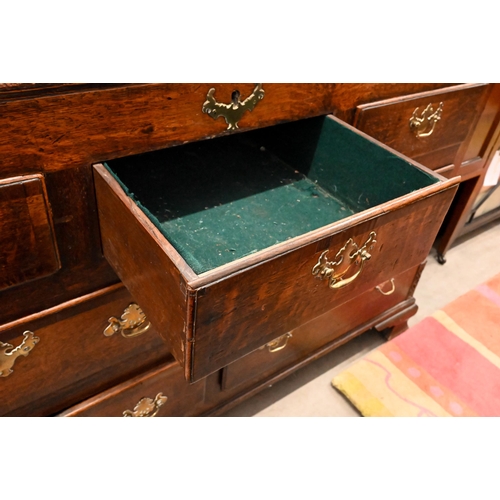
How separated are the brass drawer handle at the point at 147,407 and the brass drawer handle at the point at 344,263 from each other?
42 centimetres

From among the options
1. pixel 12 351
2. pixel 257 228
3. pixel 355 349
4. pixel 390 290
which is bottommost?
pixel 355 349

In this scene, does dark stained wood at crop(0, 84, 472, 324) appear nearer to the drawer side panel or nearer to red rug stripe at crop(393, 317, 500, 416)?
the drawer side panel

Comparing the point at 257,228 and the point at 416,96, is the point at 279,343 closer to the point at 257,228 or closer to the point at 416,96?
the point at 257,228

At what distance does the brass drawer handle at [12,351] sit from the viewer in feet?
2.11

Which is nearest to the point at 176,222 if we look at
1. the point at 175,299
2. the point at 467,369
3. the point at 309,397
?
the point at 175,299

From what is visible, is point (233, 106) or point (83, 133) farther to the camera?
point (233, 106)

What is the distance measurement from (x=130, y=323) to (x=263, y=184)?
1.08 ft

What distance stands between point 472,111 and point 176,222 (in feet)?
2.36

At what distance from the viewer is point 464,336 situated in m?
1.23

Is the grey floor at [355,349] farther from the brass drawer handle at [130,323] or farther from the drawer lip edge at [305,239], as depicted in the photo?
the drawer lip edge at [305,239]

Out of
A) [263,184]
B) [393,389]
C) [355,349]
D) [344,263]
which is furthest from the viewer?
[355,349]

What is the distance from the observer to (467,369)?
1.15 metres

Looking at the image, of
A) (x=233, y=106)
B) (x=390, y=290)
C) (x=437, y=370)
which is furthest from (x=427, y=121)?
(x=437, y=370)

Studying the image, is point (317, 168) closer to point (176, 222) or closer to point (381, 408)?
point (176, 222)
